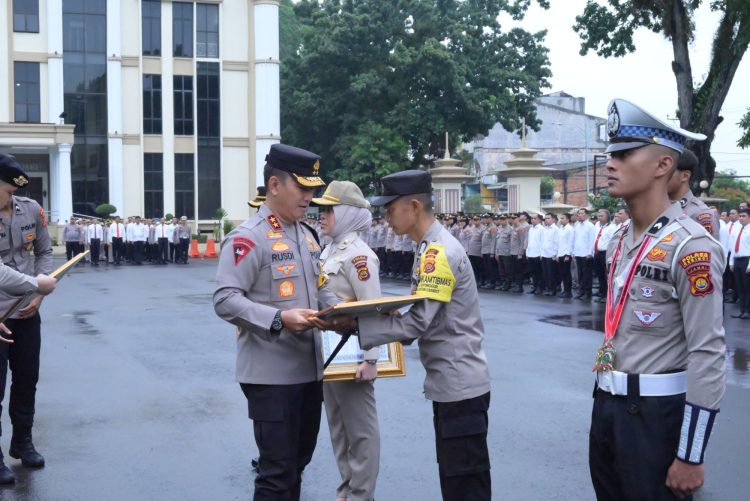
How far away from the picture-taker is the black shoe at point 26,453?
6.55 meters

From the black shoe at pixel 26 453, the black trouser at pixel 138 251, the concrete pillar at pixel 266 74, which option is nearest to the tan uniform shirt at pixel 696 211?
the black shoe at pixel 26 453

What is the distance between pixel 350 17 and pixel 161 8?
33.3ft

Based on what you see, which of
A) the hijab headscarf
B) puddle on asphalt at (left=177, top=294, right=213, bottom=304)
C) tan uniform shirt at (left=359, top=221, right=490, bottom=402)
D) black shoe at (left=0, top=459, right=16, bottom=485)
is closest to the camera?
tan uniform shirt at (left=359, top=221, right=490, bottom=402)

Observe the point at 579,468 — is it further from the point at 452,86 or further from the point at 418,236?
the point at 452,86

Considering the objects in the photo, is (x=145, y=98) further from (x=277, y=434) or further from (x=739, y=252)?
(x=277, y=434)

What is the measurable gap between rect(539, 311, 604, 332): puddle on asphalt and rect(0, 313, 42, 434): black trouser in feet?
30.9

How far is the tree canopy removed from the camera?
4216 cm

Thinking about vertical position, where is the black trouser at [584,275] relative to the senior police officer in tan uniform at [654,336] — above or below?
below

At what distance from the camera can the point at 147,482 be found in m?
6.23

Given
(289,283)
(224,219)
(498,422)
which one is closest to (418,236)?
(289,283)

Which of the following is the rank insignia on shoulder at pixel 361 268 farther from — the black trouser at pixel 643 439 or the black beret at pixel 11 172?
the black beret at pixel 11 172

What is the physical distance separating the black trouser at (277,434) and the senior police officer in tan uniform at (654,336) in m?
1.50

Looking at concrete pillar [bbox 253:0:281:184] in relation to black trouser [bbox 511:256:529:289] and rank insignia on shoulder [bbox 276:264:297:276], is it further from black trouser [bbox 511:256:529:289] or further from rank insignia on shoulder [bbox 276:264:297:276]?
rank insignia on shoulder [bbox 276:264:297:276]

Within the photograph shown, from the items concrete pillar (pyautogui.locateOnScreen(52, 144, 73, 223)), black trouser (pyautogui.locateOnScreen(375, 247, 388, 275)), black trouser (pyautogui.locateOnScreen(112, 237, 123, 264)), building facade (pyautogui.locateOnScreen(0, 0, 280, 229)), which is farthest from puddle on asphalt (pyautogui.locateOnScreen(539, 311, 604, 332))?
building facade (pyautogui.locateOnScreen(0, 0, 280, 229))
